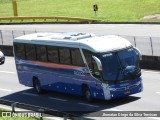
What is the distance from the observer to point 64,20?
6494 cm

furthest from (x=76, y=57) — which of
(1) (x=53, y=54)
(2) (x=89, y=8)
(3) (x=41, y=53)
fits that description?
(2) (x=89, y=8)

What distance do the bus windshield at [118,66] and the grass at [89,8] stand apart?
3662 centimetres

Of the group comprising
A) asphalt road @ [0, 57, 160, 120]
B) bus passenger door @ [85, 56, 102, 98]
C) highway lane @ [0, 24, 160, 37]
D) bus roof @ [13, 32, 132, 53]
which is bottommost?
highway lane @ [0, 24, 160, 37]

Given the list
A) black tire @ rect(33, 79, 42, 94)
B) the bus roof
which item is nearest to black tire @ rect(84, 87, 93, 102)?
the bus roof

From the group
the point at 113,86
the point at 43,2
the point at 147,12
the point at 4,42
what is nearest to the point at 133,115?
the point at 113,86

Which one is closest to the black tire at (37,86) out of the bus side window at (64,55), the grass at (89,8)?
the bus side window at (64,55)

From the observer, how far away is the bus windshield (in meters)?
21.8

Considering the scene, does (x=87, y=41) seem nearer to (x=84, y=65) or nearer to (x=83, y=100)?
(x=84, y=65)

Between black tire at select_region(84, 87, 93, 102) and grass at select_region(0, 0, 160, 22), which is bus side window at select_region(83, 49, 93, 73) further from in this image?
grass at select_region(0, 0, 160, 22)

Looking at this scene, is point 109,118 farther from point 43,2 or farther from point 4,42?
point 43,2

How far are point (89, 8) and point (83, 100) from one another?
51.1 m

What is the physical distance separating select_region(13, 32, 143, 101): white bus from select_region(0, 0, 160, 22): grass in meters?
33.9

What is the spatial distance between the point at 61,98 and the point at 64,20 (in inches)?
1613

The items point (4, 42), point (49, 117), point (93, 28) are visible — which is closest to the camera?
point (49, 117)
